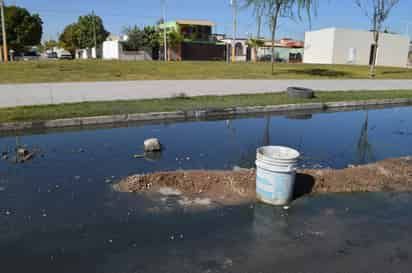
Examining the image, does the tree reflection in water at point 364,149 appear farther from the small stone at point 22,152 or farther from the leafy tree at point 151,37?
the leafy tree at point 151,37

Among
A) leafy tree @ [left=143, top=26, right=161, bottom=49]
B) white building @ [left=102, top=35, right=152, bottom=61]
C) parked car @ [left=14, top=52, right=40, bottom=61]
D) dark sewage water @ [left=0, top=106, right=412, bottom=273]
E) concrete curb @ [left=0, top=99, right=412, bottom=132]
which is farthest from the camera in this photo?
white building @ [left=102, top=35, right=152, bottom=61]

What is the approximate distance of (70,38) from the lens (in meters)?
66.8

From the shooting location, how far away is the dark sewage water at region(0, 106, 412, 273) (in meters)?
3.22

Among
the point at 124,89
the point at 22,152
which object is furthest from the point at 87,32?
the point at 22,152

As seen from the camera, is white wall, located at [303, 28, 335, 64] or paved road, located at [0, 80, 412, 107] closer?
paved road, located at [0, 80, 412, 107]

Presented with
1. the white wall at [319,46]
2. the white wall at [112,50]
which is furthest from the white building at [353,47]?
the white wall at [112,50]

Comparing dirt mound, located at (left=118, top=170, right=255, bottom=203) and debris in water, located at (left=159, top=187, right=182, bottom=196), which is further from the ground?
dirt mound, located at (left=118, top=170, right=255, bottom=203)

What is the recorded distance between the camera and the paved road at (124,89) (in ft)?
40.4

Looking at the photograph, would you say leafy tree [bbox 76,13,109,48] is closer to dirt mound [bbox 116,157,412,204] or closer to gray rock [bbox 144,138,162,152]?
gray rock [bbox 144,138,162,152]

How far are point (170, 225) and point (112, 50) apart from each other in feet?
177

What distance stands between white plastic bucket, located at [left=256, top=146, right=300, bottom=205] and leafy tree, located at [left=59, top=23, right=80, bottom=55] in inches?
2641

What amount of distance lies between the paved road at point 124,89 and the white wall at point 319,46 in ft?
89.0

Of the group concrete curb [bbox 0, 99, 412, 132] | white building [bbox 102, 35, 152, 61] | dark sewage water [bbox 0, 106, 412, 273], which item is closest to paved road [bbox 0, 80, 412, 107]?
concrete curb [bbox 0, 99, 412, 132]

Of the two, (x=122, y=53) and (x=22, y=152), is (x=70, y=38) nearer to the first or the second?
(x=122, y=53)
